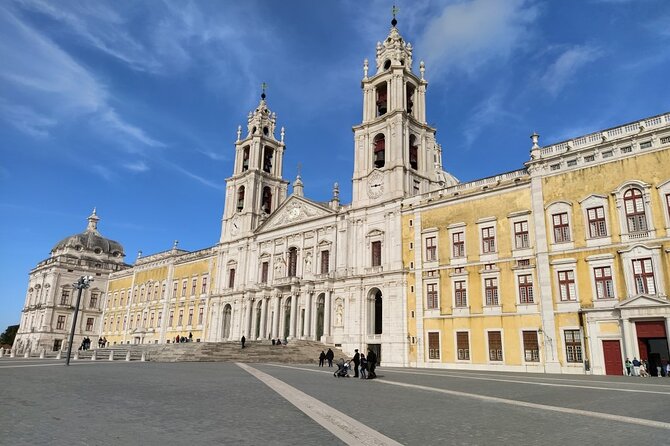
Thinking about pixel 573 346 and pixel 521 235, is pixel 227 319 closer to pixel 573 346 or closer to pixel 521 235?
pixel 521 235

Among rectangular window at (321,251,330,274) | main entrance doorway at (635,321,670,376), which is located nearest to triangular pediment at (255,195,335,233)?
rectangular window at (321,251,330,274)

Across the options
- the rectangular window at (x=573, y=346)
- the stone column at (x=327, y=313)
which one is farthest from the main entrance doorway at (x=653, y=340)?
the stone column at (x=327, y=313)

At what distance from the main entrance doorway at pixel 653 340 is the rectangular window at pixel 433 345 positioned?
1308 centimetres

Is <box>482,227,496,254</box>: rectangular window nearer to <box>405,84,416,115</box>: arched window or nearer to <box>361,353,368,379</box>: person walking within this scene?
<box>361,353,368,379</box>: person walking

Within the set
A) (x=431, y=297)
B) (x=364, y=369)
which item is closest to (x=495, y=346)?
(x=431, y=297)

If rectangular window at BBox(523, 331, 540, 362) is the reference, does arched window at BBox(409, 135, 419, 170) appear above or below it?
above

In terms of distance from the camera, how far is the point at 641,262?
2702 cm

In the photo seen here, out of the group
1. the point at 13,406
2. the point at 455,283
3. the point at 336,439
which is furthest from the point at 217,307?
the point at 336,439

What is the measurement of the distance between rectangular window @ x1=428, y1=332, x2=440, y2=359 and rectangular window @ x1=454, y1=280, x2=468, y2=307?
2963mm

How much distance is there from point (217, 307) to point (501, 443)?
50623mm

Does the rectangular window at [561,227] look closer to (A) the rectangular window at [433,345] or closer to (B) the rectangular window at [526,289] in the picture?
(B) the rectangular window at [526,289]

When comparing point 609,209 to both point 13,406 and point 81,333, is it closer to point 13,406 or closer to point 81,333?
point 13,406

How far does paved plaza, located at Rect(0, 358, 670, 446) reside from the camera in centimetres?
798

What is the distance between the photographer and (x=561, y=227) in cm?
3069
